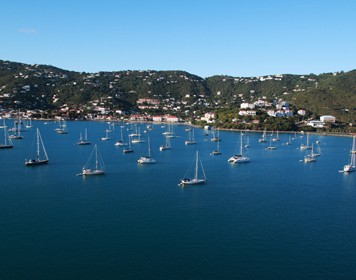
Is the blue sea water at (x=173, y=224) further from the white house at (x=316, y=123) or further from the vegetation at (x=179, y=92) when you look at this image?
the vegetation at (x=179, y=92)

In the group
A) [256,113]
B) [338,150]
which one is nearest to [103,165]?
[338,150]

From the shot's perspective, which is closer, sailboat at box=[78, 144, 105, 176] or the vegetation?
sailboat at box=[78, 144, 105, 176]

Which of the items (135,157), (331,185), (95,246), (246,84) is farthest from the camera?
(246,84)

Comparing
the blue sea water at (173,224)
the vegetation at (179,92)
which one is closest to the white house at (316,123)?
the vegetation at (179,92)

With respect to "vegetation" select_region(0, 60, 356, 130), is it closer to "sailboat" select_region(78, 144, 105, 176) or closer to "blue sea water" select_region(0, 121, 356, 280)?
"sailboat" select_region(78, 144, 105, 176)

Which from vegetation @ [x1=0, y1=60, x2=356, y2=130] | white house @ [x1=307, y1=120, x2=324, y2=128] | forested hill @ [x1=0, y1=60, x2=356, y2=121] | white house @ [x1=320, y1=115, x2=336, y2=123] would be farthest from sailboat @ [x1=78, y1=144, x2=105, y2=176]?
forested hill @ [x1=0, y1=60, x2=356, y2=121]

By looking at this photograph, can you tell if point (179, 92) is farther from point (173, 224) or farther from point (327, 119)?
point (173, 224)

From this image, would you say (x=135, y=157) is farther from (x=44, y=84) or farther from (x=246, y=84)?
(x=246, y=84)
